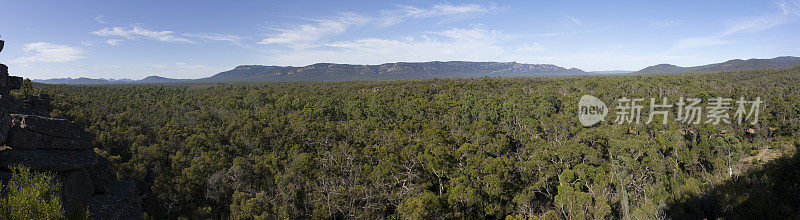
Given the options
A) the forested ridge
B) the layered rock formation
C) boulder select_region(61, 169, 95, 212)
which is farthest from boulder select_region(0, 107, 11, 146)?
the forested ridge

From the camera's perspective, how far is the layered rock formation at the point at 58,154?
13016mm

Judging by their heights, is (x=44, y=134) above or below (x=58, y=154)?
above

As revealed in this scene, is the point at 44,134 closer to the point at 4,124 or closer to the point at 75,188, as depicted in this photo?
the point at 4,124

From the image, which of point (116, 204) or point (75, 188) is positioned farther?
point (116, 204)

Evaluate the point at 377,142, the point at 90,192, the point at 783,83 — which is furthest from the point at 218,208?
the point at 783,83

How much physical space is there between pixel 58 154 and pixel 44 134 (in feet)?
3.61

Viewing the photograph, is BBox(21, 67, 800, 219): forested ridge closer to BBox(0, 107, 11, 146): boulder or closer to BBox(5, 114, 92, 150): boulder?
BBox(5, 114, 92, 150): boulder

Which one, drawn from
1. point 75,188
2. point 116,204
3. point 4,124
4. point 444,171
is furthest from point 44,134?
point 444,171

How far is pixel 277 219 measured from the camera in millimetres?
22766

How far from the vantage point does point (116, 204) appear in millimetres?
17219

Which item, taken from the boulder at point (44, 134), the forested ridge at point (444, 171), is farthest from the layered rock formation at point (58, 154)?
the forested ridge at point (444, 171)

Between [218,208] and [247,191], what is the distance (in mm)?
3763

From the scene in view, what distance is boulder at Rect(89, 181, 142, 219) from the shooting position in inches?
Answer: 625

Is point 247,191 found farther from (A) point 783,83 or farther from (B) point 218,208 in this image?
(A) point 783,83
